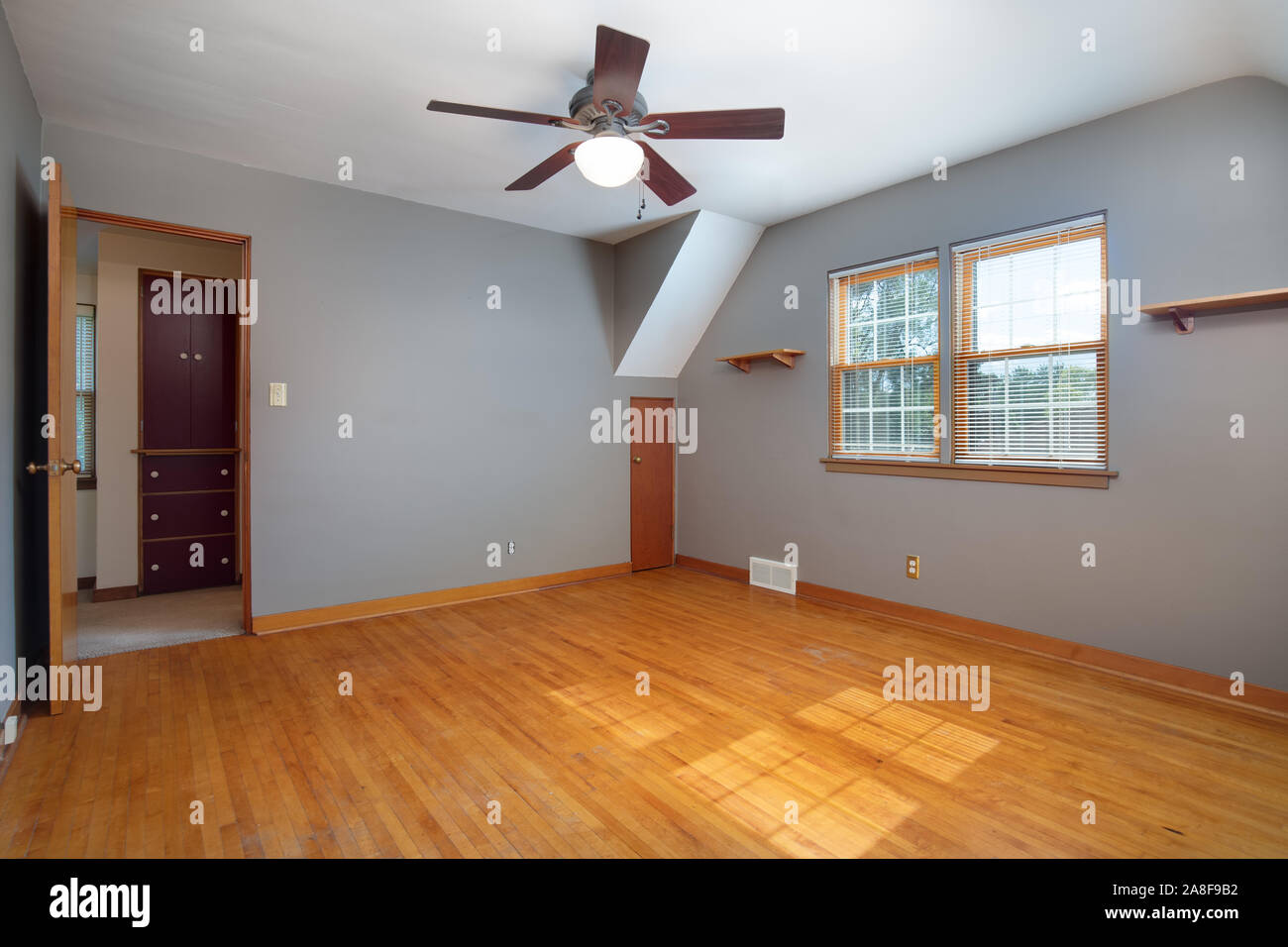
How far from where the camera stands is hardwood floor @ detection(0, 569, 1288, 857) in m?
1.95

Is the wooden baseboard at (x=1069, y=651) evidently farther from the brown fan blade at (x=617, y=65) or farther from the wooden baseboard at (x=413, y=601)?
the brown fan blade at (x=617, y=65)

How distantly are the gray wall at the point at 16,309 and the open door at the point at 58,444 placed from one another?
108mm

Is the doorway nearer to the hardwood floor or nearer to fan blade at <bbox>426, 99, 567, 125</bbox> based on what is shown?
the hardwood floor

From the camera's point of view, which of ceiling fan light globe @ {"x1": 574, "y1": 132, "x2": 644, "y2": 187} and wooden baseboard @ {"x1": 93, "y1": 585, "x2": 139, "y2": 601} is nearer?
ceiling fan light globe @ {"x1": 574, "y1": 132, "x2": 644, "y2": 187}

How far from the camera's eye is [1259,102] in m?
2.84

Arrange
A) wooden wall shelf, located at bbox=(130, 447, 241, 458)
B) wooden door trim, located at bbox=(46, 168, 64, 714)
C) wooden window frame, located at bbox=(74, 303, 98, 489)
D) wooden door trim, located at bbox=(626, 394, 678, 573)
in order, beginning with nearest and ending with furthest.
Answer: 1. wooden door trim, located at bbox=(46, 168, 64, 714)
2. wooden window frame, located at bbox=(74, 303, 98, 489)
3. wooden wall shelf, located at bbox=(130, 447, 241, 458)
4. wooden door trim, located at bbox=(626, 394, 678, 573)

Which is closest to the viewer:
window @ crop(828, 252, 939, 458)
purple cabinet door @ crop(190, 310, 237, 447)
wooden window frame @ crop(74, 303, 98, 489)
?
window @ crop(828, 252, 939, 458)

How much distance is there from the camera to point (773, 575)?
16.7 feet

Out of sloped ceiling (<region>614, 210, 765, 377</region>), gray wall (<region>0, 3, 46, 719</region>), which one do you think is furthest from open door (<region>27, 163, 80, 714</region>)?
sloped ceiling (<region>614, 210, 765, 377</region>)

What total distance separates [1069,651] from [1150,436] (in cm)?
120

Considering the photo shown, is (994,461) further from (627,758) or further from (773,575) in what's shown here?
(627,758)

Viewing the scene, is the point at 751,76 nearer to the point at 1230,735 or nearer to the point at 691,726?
the point at 691,726

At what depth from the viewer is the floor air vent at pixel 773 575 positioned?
498cm

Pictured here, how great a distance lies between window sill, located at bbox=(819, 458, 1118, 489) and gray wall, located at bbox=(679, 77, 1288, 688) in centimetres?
5
